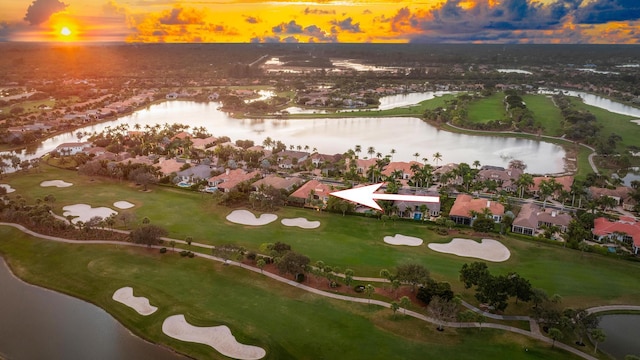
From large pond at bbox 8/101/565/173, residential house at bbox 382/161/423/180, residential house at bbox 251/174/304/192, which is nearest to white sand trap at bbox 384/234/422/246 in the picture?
residential house at bbox 251/174/304/192

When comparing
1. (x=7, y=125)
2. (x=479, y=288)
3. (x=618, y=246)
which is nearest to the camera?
(x=479, y=288)

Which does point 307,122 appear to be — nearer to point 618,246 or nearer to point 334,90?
point 334,90

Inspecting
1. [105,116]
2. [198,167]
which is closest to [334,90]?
[105,116]

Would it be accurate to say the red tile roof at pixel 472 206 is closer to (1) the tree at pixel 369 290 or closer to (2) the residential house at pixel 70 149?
(1) the tree at pixel 369 290

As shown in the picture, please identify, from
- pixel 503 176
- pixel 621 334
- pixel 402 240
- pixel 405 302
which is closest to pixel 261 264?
pixel 405 302

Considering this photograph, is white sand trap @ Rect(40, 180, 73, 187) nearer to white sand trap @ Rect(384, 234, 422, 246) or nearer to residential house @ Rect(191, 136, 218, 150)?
residential house @ Rect(191, 136, 218, 150)

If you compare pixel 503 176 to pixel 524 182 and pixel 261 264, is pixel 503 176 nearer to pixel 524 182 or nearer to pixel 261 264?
pixel 524 182
